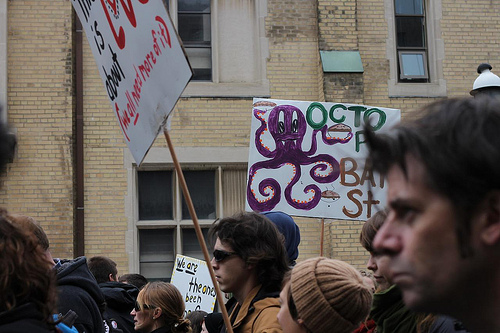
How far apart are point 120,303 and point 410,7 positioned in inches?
388

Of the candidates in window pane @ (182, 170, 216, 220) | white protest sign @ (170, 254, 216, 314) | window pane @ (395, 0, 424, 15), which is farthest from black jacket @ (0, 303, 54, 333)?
window pane @ (395, 0, 424, 15)

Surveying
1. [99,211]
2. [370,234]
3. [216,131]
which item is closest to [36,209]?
[99,211]

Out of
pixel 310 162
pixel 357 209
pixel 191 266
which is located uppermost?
pixel 310 162

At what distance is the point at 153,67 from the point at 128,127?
1.82ft

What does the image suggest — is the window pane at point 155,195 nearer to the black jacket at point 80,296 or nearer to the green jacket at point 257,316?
the black jacket at point 80,296

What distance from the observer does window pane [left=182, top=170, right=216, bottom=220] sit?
13.0 metres

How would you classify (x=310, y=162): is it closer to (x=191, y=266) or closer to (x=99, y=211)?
(x=191, y=266)

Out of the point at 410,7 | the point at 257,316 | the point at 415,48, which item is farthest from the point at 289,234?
the point at 410,7

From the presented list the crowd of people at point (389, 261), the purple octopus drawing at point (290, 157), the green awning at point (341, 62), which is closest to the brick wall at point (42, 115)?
the green awning at point (341, 62)

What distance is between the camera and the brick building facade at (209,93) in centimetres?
1236

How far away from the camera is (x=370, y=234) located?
3.67m

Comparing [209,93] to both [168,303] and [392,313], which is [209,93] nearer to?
[168,303]

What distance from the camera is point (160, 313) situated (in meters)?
5.45

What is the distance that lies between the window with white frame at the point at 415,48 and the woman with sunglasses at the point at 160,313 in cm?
865
